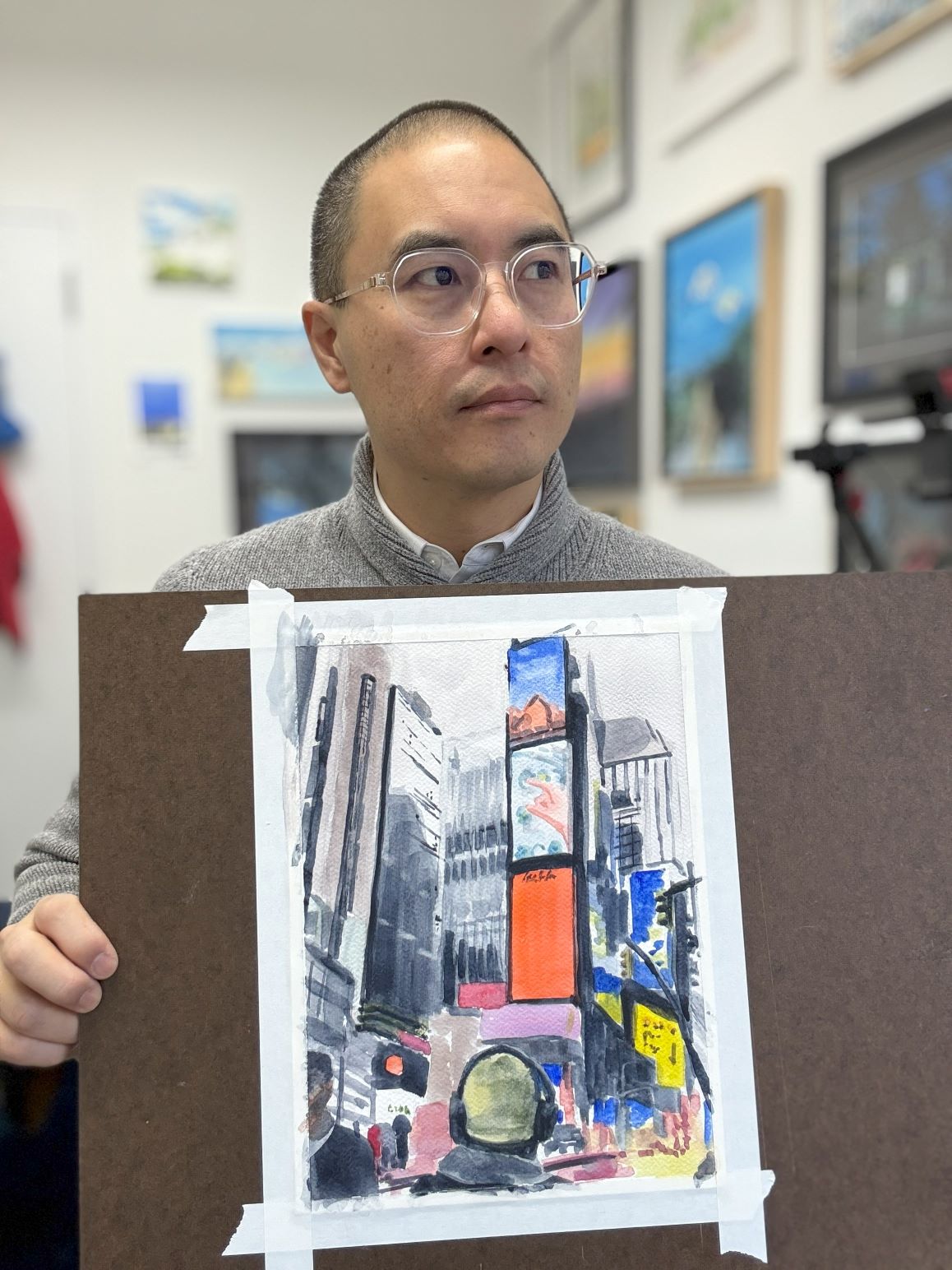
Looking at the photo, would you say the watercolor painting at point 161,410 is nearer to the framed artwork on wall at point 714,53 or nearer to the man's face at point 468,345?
the framed artwork on wall at point 714,53

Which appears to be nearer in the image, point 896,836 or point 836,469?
point 896,836

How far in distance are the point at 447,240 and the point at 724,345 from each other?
3.80ft

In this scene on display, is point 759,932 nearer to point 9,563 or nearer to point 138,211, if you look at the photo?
point 9,563

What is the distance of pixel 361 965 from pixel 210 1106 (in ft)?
0.35

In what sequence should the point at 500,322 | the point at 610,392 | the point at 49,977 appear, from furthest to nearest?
1. the point at 610,392
2. the point at 500,322
3. the point at 49,977

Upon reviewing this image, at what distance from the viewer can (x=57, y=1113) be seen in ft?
2.81

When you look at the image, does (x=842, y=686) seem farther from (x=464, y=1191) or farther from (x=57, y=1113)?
(x=57, y=1113)

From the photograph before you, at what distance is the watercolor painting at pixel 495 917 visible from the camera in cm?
53

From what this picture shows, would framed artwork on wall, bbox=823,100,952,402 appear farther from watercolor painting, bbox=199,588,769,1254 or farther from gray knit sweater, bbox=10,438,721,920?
watercolor painting, bbox=199,588,769,1254

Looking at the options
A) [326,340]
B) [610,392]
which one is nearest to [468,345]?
[326,340]

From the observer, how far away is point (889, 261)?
1438 millimetres

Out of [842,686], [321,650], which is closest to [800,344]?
[842,686]

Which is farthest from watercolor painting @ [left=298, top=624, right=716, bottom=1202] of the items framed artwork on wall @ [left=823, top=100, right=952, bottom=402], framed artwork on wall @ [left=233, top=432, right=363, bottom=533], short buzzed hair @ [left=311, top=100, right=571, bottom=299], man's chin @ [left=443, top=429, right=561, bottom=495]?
framed artwork on wall @ [left=233, top=432, right=363, bottom=533]

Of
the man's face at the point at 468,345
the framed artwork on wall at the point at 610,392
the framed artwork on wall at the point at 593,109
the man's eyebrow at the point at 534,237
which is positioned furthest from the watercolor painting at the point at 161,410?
the man's eyebrow at the point at 534,237
